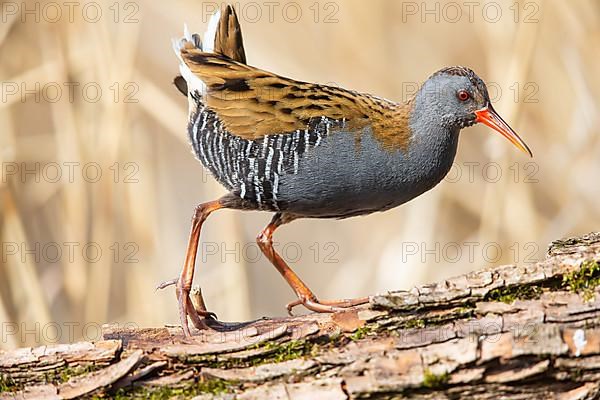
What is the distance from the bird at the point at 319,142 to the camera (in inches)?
101

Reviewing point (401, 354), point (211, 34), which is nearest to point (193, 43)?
point (211, 34)

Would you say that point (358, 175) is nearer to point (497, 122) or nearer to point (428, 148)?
point (428, 148)

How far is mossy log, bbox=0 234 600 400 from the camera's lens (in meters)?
1.80

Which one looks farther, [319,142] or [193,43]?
[193,43]

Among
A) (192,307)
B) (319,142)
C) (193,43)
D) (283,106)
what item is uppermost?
(193,43)

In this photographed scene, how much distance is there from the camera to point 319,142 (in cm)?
257

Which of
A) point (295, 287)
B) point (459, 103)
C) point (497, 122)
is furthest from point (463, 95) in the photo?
point (295, 287)

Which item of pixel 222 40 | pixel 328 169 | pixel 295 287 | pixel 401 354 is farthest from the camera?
pixel 222 40

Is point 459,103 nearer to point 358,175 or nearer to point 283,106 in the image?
point 358,175

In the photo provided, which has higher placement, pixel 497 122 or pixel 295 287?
pixel 497 122

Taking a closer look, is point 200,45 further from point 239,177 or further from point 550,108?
point 550,108

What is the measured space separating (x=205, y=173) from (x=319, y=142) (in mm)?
1379

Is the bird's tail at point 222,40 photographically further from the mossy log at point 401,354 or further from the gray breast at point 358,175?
the mossy log at point 401,354

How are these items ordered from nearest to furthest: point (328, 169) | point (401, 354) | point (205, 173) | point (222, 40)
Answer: point (401, 354)
point (328, 169)
point (222, 40)
point (205, 173)
